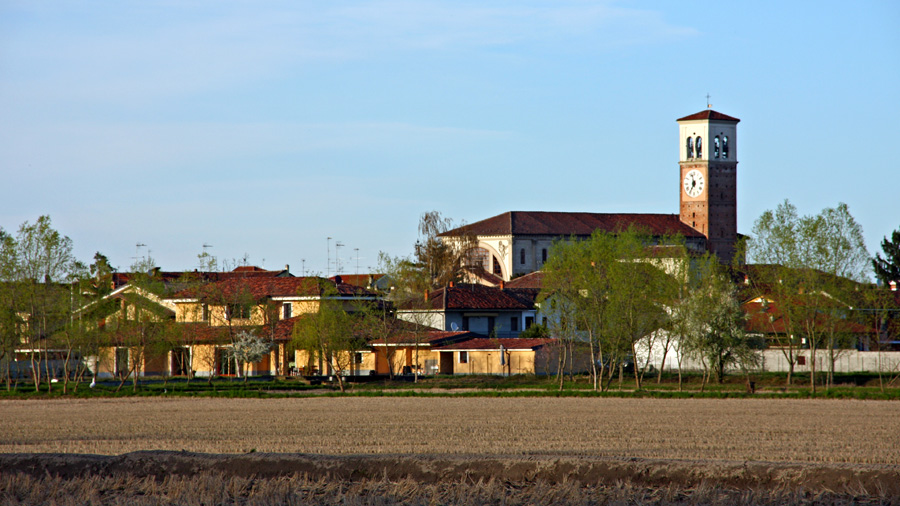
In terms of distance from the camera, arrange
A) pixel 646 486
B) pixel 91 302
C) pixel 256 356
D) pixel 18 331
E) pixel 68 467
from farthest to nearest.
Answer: pixel 256 356, pixel 91 302, pixel 18 331, pixel 68 467, pixel 646 486

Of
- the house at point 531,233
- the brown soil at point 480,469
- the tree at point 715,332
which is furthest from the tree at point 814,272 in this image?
the house at point 531,233

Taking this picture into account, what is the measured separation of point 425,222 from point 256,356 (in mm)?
51014

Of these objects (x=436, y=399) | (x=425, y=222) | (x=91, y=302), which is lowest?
(x=436, y=399)

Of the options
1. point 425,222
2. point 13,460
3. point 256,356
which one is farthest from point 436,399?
point 425,222

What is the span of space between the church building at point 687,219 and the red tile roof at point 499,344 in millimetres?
57181

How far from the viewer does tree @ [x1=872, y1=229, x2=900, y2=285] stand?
8438 centimetres

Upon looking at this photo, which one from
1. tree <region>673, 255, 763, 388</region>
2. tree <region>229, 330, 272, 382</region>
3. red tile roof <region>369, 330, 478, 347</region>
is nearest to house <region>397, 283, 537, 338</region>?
red tile roof <region>369, 330, 478, 347</region>

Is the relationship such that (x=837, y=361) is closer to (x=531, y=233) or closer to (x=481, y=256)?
(x=531, y=233)

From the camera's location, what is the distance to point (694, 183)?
12319cm

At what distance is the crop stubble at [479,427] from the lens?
19422 mm

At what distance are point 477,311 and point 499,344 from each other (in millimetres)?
12740

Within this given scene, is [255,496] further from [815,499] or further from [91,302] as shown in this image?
[91,302]

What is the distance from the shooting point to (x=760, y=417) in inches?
1131

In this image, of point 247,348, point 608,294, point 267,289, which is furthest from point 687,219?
point 608,294
